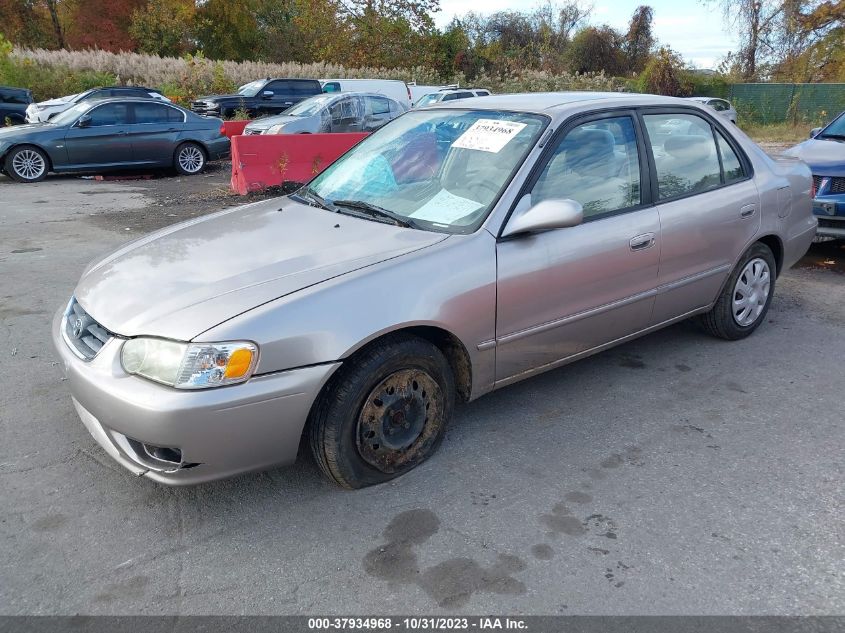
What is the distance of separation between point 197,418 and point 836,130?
8257 mm

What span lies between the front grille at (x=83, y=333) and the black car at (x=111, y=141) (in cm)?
1085

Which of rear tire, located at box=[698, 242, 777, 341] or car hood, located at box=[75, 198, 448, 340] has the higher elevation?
car hood, located at box=[75, 198, 448, 340]

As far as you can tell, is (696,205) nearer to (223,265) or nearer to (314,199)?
(314,199)

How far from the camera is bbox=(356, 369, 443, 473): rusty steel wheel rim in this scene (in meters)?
3.01

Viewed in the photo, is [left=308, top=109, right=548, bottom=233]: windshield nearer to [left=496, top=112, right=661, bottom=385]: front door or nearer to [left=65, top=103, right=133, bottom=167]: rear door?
[left=496, top=112, right=661, bottom=385]: front door

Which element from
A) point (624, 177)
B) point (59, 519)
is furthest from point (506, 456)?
point (59, 519)

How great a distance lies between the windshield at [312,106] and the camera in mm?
14403

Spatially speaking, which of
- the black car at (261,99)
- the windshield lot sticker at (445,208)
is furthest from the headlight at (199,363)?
the black car at (261,99)

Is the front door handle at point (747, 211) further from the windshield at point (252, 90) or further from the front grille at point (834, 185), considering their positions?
the windshield at point (252, 90)

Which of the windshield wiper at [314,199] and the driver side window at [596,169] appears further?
the windshield wiper at [314,199]

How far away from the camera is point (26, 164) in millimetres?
12398

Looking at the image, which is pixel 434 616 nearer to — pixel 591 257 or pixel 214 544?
pixel 214 544

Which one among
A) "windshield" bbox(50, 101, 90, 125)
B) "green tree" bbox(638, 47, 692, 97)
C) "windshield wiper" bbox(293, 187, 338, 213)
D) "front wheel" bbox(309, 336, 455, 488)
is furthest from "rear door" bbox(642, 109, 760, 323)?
"green tree" bbox(638, 47, 692, 97)

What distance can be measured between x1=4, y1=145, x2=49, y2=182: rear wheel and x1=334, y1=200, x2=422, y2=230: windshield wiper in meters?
11.0
